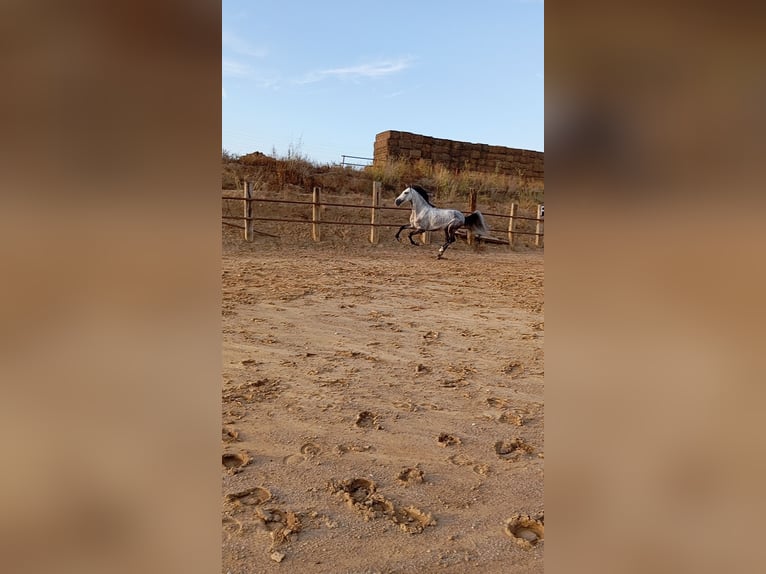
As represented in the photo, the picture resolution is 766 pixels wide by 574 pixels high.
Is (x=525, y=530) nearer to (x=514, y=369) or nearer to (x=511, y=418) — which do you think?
(x=511, y=418)

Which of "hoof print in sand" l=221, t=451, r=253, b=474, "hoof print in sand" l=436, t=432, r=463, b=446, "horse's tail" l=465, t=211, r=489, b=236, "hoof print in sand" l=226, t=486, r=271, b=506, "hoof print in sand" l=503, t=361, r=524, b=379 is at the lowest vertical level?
"hoof print in sand" l=226, t=486, r=271, b=506

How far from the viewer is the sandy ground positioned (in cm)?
127

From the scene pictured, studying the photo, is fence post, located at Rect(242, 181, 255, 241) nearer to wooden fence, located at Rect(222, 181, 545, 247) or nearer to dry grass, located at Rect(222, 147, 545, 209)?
wooden fence, located at Rect(222, 181, 545, 247)

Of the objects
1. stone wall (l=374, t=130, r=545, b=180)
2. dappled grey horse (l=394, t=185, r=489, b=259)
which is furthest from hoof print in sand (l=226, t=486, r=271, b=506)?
stone wall (l=374, t=130, r=545, b=180)

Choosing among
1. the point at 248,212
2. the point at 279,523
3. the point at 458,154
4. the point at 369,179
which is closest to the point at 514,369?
the point at 279,523

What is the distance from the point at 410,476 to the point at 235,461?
58 centimetres

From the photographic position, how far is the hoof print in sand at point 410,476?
1613 mm

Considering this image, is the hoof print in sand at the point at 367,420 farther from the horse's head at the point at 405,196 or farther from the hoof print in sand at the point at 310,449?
the horse's head at the point at 405,196

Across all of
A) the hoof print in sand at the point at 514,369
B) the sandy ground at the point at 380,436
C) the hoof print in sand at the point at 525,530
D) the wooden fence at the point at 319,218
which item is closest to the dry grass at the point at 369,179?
the wooden fence at the point at 319,218

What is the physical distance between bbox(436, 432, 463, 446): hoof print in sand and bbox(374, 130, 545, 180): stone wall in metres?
11.9
